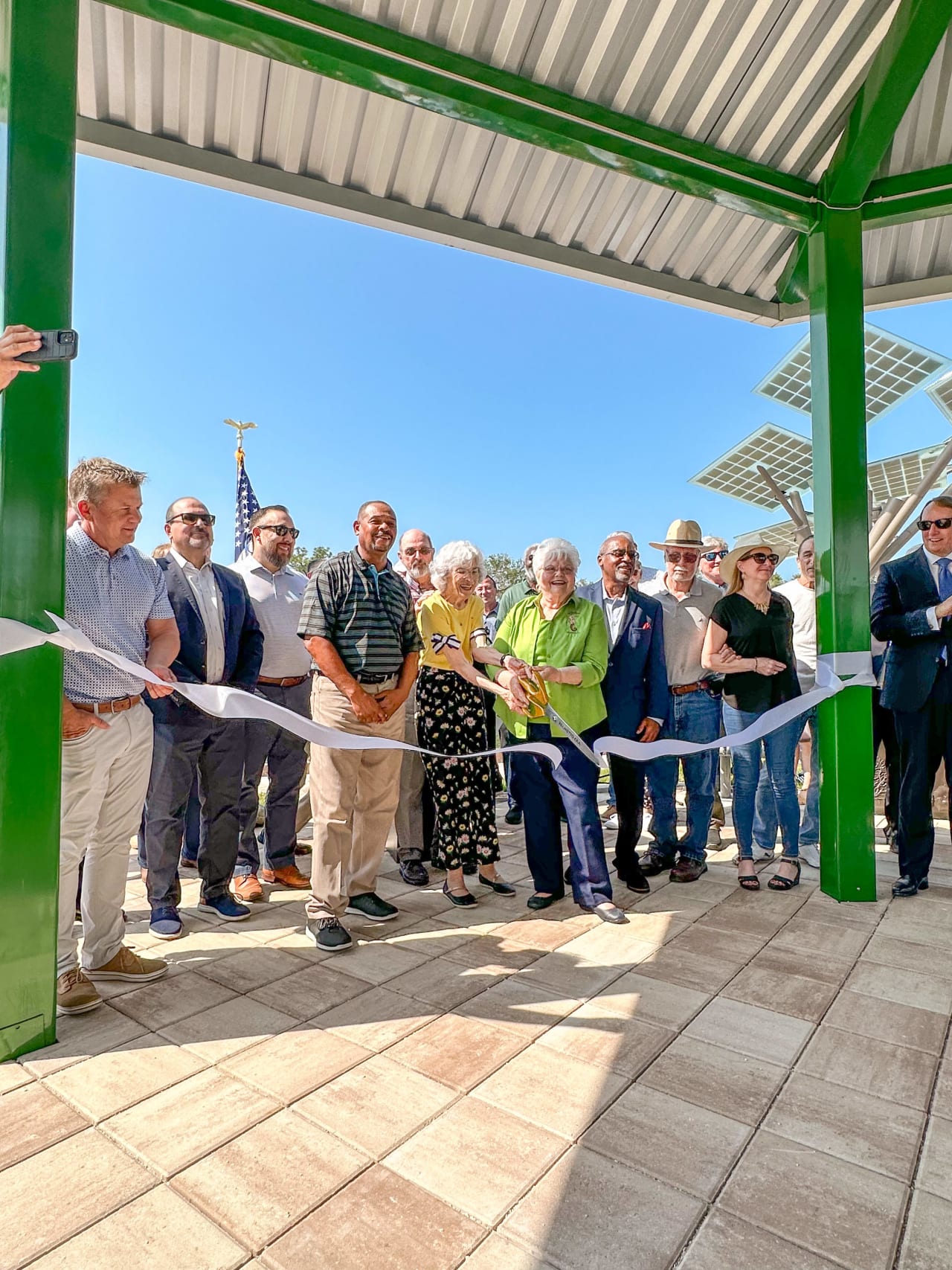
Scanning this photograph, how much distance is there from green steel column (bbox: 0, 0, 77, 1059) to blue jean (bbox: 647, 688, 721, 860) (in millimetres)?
3201

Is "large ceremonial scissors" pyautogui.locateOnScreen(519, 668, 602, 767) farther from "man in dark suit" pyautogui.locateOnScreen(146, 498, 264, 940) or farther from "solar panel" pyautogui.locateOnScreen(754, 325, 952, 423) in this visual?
"solar panel" pyautogui.locateOnScreen(754, 325, 952, 423)

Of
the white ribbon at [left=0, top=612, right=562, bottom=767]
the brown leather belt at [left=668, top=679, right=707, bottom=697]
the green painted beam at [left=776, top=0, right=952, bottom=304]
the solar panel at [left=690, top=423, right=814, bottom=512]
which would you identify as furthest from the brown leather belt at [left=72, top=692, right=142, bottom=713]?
the solar panel at [left=690, top=423, right=814, bottom=512]

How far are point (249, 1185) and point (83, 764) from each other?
1.53m

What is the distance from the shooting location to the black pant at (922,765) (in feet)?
12.9

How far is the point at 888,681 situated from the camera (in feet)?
13.3

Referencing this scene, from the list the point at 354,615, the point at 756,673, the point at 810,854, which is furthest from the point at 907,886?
the point at 354,615

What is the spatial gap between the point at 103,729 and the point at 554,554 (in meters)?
2.21

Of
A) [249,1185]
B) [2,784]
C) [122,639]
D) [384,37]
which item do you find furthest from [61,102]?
[249,1185]

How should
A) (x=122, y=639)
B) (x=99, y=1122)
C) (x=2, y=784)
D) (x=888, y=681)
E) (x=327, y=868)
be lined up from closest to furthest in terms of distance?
(x=99, y=1122), (x=2, y=784), (x=122, y=639), (x=327, y=868), (x=888, y=681)

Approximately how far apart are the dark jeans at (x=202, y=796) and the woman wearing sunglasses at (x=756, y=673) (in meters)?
2.68

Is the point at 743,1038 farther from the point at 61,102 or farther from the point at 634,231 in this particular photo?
the point at 634,231

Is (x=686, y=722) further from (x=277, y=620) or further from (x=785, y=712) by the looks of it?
(x=277, y=620)

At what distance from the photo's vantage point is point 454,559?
3828mm

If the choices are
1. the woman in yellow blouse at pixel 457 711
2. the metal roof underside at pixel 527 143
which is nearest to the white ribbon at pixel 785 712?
the woman in yellow blouse at pixel 457 711
